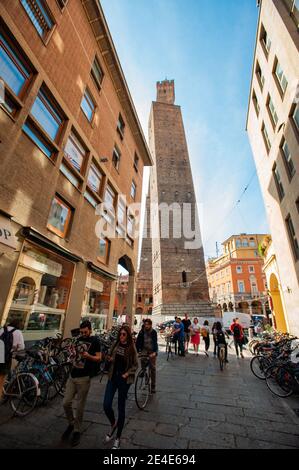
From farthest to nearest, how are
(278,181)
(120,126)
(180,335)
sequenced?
1. (120,126)
2. (278,181)
3. (180,335)

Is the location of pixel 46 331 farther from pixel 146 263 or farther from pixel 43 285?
pixel 146 263

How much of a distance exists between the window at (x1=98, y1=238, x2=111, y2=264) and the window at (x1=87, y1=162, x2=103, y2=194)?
2.69m

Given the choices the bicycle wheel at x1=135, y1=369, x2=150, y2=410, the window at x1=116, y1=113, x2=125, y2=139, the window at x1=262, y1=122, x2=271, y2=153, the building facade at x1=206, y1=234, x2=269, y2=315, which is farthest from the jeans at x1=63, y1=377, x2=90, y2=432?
the building facade at x1=206, y1=234, x2=269, y2=315

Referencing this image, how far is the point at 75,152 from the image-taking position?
963cm

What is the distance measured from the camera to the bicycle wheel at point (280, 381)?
566 cm

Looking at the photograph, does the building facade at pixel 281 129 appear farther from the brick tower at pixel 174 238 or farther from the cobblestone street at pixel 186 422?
the brick tower at pixel 174 238

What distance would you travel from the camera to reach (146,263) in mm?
54969

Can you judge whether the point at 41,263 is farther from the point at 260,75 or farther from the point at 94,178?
the point at 260,75

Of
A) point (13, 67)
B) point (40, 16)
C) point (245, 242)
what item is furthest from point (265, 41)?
point (245, 242)

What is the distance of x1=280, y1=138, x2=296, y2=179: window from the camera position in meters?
10.6

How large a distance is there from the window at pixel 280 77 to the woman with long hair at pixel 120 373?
13.1 m

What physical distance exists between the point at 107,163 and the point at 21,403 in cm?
1115

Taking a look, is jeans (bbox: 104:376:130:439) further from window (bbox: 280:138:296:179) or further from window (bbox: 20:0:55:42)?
window (bbox: 280:138:296:179)

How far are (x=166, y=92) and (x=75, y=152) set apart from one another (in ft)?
202
